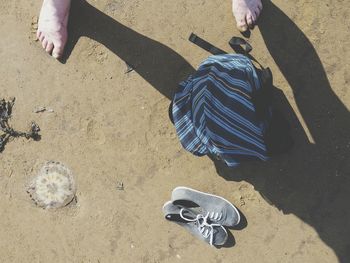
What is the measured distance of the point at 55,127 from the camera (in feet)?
10.3

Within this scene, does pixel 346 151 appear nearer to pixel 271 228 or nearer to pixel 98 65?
pixel 271 228

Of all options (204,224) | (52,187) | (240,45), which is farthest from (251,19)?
(52,187)

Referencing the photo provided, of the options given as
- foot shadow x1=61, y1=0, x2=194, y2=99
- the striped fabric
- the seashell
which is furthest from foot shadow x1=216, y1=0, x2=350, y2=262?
the seashell

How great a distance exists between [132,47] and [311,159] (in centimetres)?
130

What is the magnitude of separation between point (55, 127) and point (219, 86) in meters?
1.24

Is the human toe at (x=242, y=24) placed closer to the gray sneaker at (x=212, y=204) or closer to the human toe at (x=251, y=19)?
the human toe at (x=251, y=19)

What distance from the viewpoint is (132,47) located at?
10.2 feet

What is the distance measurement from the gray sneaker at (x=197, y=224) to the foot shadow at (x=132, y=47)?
703 millimetres

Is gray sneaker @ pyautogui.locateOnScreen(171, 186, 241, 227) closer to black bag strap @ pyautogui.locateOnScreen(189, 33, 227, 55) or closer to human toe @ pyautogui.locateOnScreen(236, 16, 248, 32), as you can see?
black bag strap @ pyautogui.locateOnScreen(189, 33, 227, 55)

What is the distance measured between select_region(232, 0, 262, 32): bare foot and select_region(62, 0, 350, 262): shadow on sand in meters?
0.07

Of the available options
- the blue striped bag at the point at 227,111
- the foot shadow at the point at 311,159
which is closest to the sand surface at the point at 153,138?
the foot shadow at the point at 311,159

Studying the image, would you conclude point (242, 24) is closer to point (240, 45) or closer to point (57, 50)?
point (240, 45)

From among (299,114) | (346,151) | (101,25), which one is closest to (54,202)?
(101,25)

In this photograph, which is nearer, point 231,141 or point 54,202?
point 231,141
